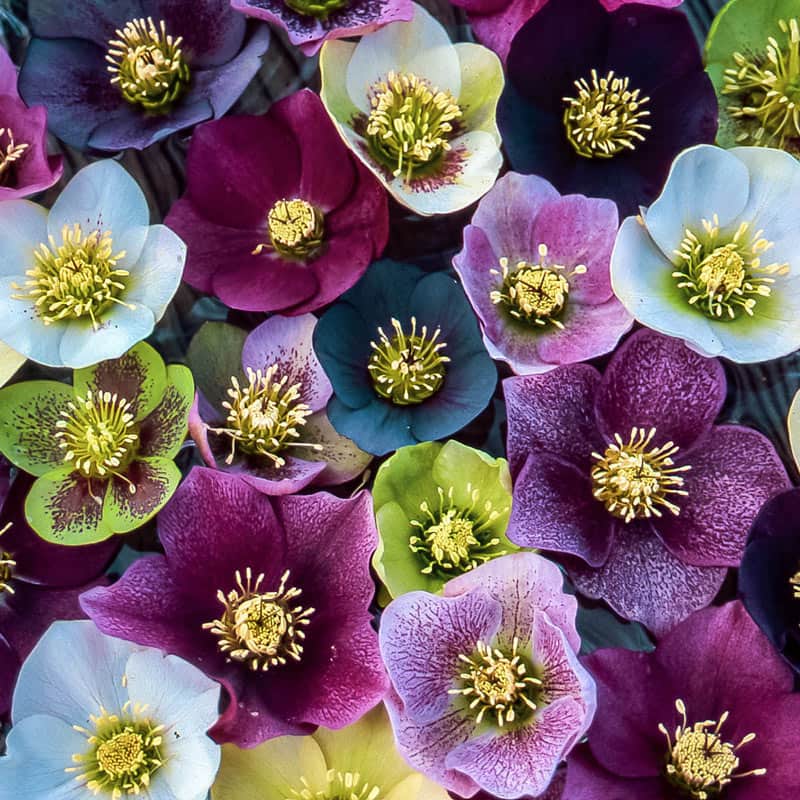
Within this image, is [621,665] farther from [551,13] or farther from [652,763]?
[551,13]

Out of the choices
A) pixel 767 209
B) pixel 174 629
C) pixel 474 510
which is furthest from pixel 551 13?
pixel 174 629

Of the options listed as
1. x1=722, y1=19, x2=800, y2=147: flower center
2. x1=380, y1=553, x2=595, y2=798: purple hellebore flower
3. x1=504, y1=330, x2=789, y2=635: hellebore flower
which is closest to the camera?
x1=380, y1=553, x2=595, y2=798: purple hellebore flower

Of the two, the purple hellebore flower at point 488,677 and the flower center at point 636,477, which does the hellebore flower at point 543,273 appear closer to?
the flower center at point 636,477

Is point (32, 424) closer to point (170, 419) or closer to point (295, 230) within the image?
point (170, 419)

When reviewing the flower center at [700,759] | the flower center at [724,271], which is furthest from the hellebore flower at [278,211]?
the flower center at [700,759]

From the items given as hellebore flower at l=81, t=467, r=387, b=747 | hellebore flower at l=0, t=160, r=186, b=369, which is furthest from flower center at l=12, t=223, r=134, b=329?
hellebore flower at l=81, t=467, r=387, b=747

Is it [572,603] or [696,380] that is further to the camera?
[696,380]

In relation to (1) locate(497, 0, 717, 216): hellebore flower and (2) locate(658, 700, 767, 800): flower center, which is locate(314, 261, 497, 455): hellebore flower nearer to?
(1) locate(497, 0, 717, 216): hellebore flower

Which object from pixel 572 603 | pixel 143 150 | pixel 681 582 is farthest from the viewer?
pixel 143 150
